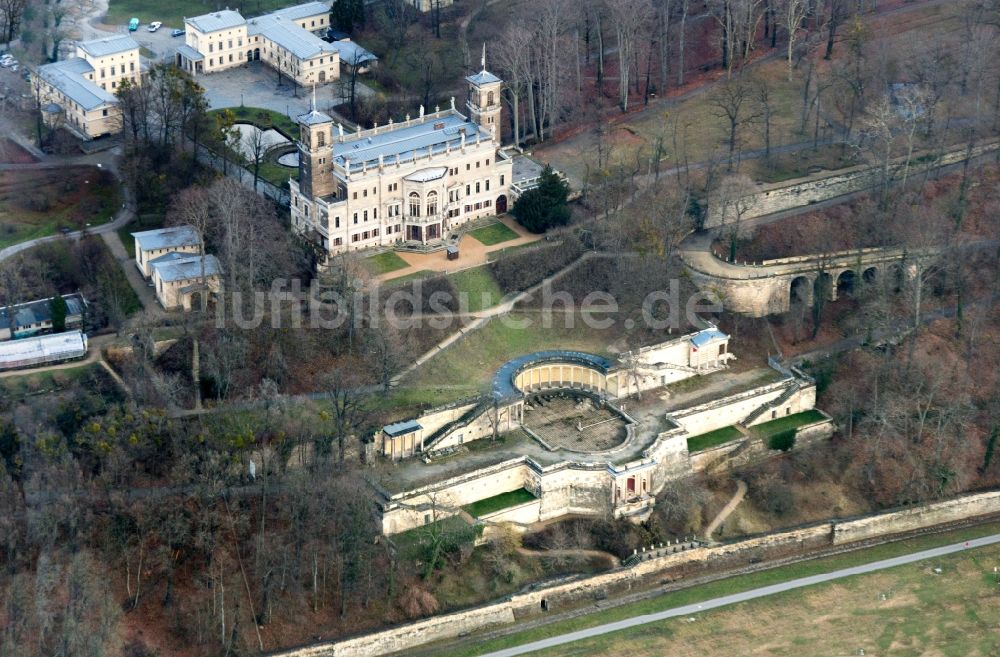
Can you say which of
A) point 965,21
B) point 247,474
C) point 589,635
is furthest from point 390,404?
point 965,21

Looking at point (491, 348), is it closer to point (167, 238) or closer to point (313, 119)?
point (313, 119)

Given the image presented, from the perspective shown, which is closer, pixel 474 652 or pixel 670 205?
pixel 474 652

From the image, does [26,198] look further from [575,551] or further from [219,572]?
[575,551]

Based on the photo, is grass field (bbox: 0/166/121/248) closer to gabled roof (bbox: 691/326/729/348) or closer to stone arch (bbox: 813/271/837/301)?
gabled roof (bbox: 691/326/729/348)

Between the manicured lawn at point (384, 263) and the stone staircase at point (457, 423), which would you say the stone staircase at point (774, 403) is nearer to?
the stone staircase at point (457, 423)

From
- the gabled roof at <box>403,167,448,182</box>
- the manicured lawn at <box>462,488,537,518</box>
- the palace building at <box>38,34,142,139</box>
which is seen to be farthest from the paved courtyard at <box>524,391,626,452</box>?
the palace building at <box>38,34,142,139</box>

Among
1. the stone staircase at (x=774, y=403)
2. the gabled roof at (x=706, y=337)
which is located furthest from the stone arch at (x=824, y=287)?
the gabled roof at (x=706, y=337)
